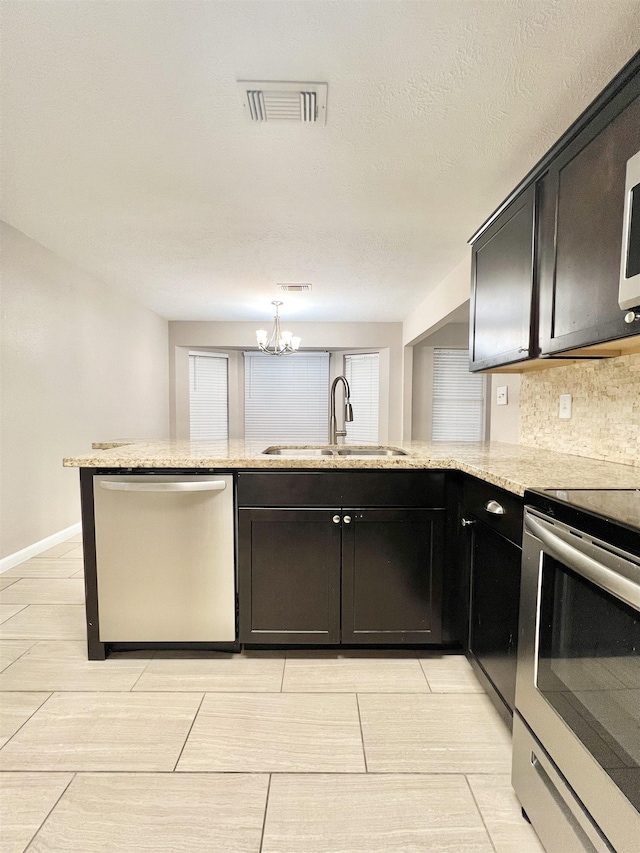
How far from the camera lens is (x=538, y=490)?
1.23 m

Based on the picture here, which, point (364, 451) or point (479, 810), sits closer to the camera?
point (479, 810)

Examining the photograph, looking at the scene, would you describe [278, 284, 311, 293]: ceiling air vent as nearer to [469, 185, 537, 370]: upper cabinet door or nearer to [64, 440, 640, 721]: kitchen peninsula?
[469, 185, 537, 370]: upper cabinet door

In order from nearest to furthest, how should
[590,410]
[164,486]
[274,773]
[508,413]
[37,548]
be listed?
1. [274,773]
2. [164,486]
3. [590,410]
4. [508,413]
5. [37,548]

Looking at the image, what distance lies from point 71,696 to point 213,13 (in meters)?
2.42

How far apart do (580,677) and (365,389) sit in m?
5.68

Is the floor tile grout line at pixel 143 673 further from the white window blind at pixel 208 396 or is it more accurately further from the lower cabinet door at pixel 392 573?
the white window blind at pixel 208 396

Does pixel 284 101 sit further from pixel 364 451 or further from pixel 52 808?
pixel 52 808

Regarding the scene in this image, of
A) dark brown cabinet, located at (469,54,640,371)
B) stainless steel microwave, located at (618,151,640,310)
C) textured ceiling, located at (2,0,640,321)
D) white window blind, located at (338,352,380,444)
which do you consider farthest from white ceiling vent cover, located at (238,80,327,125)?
white window blind, located at (338,352,380,444)

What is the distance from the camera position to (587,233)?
150cm

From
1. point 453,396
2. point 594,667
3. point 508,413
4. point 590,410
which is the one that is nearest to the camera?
point 594,667

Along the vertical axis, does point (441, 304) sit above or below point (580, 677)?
above

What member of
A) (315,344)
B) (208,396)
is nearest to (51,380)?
(208,396)

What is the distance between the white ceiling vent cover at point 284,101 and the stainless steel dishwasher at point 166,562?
4.86ft

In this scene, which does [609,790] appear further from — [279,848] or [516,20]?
[516,20]
